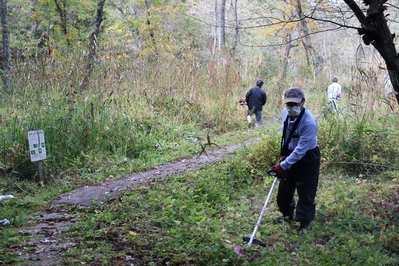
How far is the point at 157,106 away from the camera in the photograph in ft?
37.3

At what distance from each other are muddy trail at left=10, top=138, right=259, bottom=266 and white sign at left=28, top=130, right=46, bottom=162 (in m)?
0.83

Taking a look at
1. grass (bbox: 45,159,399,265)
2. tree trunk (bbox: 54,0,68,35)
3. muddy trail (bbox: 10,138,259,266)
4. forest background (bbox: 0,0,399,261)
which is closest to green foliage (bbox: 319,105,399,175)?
forest background (bbox: 0,0,399,261)

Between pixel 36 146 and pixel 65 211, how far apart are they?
63.3 inches

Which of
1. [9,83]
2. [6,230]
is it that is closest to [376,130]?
[6,230]

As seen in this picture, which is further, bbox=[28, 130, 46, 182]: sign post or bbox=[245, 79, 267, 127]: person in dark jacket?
bbox=[245, 79, 267, 127]: person in dark jacket

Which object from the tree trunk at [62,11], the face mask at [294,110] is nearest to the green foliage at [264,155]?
the face mask at [294,110]

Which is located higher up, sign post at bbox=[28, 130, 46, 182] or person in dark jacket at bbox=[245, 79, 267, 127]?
person in dark jacket at bbox=[245, 79, 267, 127]

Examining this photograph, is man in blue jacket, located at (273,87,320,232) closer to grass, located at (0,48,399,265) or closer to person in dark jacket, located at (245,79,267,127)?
grass, located at (0,48,399,265)

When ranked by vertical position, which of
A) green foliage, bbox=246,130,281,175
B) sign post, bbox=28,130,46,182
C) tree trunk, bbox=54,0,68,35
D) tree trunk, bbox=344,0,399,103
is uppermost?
tree trunk, bbox=54,0,68,35

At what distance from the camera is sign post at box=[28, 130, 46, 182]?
6.34m

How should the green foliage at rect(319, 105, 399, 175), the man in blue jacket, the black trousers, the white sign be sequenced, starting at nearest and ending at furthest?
the man in blue jacket < the black trousers < the white sign < the green foliage at rect(319, 105, 399, 175)

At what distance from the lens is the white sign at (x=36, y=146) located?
6.34 meters

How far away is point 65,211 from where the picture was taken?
5.36 metres

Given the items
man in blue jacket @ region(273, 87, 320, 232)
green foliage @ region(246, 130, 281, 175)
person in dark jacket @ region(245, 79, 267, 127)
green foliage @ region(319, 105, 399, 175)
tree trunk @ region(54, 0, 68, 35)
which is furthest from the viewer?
tree trunk @ region(54, 0, 68, 35)
